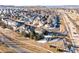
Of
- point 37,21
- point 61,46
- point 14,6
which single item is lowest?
point 61,46

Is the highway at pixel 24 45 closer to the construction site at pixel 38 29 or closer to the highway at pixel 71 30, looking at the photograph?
the construction site at pixel 38 29

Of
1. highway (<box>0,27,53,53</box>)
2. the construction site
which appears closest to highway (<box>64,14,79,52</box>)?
the construction site

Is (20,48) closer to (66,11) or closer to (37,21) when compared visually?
(37,21)

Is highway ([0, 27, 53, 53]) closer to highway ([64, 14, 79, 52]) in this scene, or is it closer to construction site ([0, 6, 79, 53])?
construction site ([0, 6, 79, 53])

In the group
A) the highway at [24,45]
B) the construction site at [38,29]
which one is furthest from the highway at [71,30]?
the highway at [24,45]

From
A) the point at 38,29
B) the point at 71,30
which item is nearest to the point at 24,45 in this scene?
the point at 38,29

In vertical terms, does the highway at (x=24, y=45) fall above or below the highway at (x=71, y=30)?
below

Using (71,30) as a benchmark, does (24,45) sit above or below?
below

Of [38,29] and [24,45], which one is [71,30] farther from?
[24,45]

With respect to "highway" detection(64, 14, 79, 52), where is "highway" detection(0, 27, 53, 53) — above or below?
below

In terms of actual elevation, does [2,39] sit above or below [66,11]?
below
